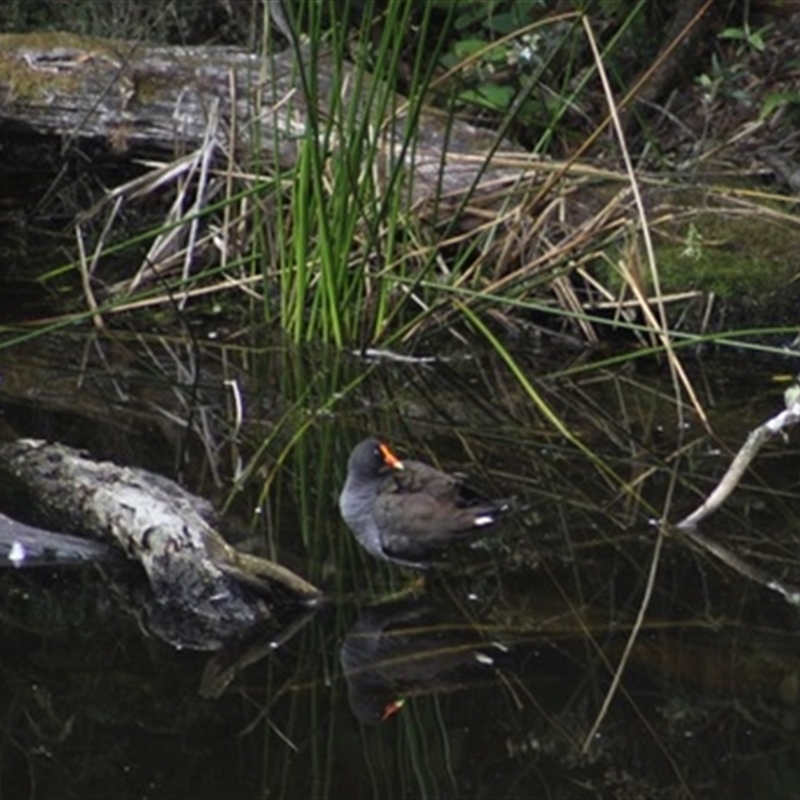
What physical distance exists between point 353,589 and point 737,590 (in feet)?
2.68

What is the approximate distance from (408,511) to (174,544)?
0.59 meters

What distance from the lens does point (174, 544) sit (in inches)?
172

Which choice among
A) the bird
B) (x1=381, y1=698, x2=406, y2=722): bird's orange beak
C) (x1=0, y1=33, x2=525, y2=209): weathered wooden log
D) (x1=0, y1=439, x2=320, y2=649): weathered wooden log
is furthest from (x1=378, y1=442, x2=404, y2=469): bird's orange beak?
(x1=0, y1=33, x2=525, y2=209): weathered wooden log

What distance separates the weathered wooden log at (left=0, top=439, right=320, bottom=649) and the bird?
35cm

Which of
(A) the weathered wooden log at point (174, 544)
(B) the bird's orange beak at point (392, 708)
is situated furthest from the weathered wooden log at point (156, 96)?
(B) the bird's orange beak at point (392, 708)

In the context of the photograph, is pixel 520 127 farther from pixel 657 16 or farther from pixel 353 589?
pixel 353 589

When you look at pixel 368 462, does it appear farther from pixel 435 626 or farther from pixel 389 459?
pixel 435 626

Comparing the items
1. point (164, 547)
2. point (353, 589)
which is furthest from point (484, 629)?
point (164, 547)

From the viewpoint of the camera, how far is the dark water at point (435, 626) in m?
3.70

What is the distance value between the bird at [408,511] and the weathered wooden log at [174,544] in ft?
1.14

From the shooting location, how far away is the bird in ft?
15.3

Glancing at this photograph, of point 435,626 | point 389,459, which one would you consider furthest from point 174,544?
point 389,459

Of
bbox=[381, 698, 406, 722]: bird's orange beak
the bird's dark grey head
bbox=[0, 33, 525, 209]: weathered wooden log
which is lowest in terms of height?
bbox=[0, 33, 525, 209]: weathered wooden log

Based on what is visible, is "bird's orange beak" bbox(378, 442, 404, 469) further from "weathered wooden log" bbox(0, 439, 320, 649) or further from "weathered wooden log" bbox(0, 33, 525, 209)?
"weathered wooden log" bbox(0, 33, 525, 209)
